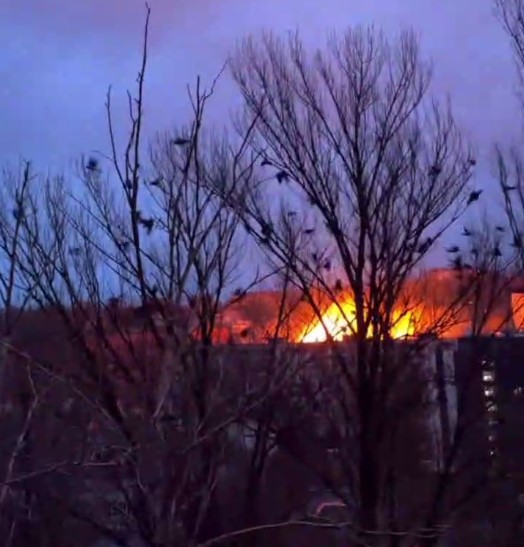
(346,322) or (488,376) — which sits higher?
(346,322)

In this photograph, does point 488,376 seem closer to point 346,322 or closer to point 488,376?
point 488,376

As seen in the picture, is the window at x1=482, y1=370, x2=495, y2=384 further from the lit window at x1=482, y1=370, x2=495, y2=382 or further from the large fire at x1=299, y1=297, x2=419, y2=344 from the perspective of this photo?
the large fire at x1=299, y1=297, x2=419, y2=344

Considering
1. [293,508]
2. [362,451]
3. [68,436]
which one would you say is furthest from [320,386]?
[68,436]

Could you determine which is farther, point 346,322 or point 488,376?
point 488,376

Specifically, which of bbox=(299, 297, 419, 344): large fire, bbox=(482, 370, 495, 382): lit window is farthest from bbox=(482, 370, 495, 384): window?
bbox=(299, 297, 419, 344): large fire

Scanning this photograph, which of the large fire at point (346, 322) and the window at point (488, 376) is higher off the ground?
the large fire at point (346, 322)

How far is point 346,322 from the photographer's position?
1184 cm

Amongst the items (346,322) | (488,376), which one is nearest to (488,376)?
(488,376)

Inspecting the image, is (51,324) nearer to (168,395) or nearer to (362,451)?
(168,395)

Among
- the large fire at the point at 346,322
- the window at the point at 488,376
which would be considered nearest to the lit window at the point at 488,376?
the window at the point at 488,376

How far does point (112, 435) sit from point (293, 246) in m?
6.87

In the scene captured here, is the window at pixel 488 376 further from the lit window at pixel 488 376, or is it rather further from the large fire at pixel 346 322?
the large fire at pixel 346 322

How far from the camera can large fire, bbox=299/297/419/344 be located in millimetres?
10609

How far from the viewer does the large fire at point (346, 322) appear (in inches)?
418
